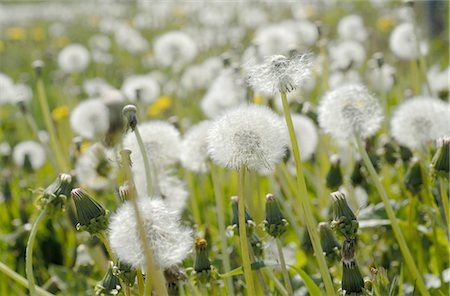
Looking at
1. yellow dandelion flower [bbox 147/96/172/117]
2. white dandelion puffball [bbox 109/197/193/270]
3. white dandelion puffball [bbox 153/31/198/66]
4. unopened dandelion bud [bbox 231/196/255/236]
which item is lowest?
unopened dandelion bud [bbox 231/196/255/236]

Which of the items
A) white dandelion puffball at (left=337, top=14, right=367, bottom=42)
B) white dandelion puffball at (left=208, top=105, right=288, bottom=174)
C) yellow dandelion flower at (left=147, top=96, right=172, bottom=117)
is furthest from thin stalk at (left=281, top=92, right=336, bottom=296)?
white dandelion puffball at (left=337, top=14, right=367, bottom=42)

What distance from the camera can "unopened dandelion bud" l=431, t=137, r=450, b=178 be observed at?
1.47m

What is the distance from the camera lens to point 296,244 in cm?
221

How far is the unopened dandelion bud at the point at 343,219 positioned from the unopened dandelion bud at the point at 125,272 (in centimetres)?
39

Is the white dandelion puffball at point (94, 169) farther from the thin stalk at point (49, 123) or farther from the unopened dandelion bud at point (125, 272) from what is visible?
the unopened dandelion bud at point (125, 272)

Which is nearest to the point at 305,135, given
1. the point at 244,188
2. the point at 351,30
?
the point at 244,188

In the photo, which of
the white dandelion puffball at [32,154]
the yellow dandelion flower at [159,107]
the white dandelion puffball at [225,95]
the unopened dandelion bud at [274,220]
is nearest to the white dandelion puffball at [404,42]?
the white dandelion puffball at [225,95]

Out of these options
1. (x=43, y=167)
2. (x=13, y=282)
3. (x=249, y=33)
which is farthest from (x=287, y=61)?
(x=249, y=33)

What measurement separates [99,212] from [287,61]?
456mm

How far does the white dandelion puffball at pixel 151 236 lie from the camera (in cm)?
117

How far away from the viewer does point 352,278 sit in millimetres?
1281

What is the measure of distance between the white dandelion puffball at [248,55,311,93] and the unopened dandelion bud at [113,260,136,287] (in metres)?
0.41

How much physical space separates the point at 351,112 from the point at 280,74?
0.47 m

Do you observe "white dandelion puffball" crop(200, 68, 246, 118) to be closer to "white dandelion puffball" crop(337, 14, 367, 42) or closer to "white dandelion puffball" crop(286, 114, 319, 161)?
"white dandelion puffball" crop(286, 114, 319, 161)
